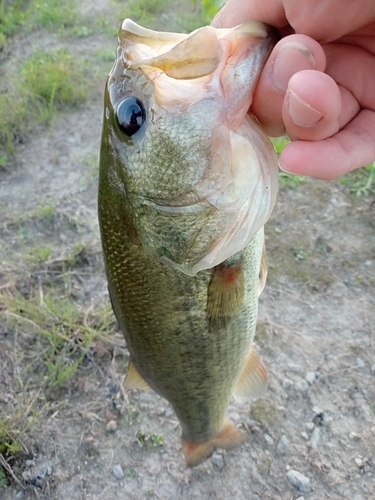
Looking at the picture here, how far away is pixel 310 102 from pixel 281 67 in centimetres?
10

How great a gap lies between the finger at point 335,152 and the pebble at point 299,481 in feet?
5.00

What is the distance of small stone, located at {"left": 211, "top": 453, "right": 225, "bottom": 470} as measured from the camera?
227cm

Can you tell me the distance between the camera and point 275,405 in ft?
7.98

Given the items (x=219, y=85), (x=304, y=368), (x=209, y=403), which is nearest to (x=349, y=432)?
(x=304, y=368)

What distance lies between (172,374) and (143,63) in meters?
1.02

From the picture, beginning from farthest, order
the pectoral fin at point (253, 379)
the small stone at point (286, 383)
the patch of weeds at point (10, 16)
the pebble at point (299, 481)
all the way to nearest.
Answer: the patch of weeds at point (10, 16), the small stone at point (286, 383), the pebble at point (299, 481), the pectoral fin at point (253, 379)

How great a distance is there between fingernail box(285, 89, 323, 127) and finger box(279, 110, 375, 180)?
80 mm

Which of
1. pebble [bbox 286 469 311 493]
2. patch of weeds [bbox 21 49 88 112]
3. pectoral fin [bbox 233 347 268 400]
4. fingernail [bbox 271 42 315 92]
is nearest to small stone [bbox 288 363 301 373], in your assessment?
pebble [bbox 286 469 311 493]

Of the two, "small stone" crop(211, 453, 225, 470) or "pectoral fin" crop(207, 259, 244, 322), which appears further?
"small stone" crop(211, 453, 225, 470)

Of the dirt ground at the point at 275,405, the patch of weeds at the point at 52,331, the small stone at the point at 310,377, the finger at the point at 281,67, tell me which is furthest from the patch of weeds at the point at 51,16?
the finger at the point at 281,67

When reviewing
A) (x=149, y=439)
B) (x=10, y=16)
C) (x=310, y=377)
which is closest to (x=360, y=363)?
(x=310, y=377)

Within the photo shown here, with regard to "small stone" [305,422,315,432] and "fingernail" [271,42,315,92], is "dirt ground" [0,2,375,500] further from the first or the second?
"fingernail" [271,42,315,92]

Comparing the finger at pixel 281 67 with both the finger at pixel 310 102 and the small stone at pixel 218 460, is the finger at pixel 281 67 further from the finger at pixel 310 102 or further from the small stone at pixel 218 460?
the small stone at pixel 218 460

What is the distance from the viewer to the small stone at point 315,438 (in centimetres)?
228
